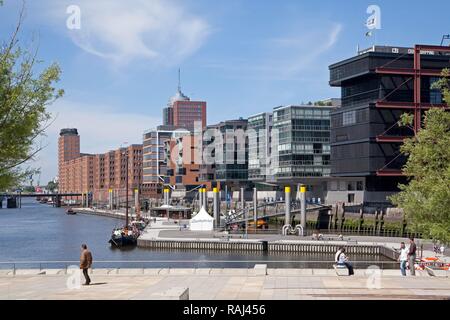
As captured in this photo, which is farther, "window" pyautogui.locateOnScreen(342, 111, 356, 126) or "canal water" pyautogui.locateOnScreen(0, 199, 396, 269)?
"window" pyautogui.locateOnScreen(342, 111, 356, 126)

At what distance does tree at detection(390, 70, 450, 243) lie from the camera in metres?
21.7

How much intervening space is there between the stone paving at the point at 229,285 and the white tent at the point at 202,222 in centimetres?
6642

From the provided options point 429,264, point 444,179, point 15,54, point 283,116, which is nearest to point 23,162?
point 15,54

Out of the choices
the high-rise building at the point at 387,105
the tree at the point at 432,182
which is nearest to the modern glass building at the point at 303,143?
the high-rise building at the point at 387,105

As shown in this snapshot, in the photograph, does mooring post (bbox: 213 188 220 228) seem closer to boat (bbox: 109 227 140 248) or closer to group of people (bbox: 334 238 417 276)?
boat (bbox: 109 227 140 248)

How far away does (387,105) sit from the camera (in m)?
102

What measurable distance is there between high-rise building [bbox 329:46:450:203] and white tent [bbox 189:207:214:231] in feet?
83.9

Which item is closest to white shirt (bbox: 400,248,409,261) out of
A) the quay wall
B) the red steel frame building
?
the quay wall

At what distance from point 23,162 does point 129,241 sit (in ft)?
232

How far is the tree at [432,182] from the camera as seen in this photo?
21719 mm

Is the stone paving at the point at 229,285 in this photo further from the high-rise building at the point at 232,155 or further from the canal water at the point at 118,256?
the high-rise building at the point at 232,155

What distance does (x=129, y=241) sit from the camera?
8962cm

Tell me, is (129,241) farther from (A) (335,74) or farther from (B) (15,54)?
(B) (15,54)

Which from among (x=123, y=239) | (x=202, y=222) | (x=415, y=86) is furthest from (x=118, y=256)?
(x=415, y=86)
